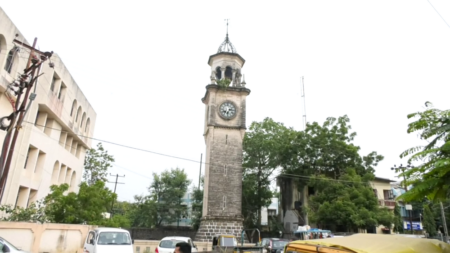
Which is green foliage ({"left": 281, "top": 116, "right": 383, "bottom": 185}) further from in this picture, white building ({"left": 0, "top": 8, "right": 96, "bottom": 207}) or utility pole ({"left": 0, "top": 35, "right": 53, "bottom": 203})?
utility pole ({"left": 0, "top": 35, "right": 53, "bottom": 203})

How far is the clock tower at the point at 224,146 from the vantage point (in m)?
27.2

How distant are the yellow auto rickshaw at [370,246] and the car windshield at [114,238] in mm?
8600

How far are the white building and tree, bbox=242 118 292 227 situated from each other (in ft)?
60.7

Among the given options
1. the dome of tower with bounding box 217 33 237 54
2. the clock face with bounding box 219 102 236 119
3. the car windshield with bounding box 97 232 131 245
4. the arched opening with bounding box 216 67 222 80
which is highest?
the dome of tower with bounding box 217 33 237 54

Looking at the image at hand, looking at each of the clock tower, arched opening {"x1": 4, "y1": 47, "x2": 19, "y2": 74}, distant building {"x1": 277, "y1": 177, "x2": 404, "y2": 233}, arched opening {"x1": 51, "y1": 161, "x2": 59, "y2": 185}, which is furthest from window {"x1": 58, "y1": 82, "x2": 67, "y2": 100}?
distant building {"x1": 277, "y1": 177, "x2": 404, "y2": 233}

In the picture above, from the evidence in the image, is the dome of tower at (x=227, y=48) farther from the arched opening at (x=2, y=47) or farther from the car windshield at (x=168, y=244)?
the car windshield at (x=168, y=244)

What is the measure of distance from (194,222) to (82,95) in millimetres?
19026

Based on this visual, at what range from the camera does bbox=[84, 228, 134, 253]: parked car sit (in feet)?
34.9

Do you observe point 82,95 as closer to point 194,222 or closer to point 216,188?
point 216,188

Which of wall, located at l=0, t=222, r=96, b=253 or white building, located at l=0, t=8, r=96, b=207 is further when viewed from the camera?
white building, located at l=0, t=8, r=96, b=207

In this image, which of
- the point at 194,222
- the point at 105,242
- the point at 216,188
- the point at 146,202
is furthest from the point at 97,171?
the point at 105,242

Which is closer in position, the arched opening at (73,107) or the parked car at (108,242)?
the parked car at (108,242)

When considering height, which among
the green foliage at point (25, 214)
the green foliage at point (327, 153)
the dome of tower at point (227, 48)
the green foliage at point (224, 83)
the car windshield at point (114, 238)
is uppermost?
the dome of tower at point (227, 48)

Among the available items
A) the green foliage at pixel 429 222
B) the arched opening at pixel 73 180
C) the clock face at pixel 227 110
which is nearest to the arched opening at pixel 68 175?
the arched opening at pixel 73 180
